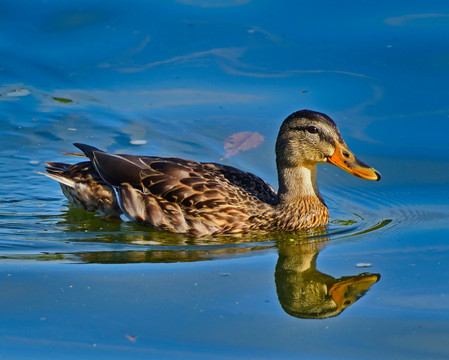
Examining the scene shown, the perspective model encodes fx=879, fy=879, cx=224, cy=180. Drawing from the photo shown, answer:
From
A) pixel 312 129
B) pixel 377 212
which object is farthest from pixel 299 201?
pixel 377 212

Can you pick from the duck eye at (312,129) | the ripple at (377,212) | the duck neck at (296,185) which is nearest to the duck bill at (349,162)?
the duck eye at (312,129)

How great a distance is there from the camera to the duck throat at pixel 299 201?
9.00 meters

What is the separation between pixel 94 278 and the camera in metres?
7.32

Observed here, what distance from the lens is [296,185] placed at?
910 cm

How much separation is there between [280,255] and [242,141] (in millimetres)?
3103

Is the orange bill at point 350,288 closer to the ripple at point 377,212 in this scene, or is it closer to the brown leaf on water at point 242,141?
the ripple at point 377,212

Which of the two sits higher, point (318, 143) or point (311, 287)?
point (318, 143)

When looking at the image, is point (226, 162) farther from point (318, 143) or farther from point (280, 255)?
point (280, 255)

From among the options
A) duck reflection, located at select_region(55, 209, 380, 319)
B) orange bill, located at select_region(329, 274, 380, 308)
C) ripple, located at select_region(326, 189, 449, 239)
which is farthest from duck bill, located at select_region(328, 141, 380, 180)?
orange bill, located at select_region(329, 274, 380, 308)

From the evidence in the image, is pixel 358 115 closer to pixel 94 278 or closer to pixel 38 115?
pixel 38 115

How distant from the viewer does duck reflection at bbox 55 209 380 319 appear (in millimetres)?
7070

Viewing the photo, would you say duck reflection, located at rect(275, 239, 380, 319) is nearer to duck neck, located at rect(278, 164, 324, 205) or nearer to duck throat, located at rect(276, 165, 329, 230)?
duck throat, located at rect(276, 165, 329, 230)

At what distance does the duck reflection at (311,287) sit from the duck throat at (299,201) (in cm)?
74

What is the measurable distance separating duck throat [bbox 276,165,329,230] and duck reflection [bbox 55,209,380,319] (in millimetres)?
125
